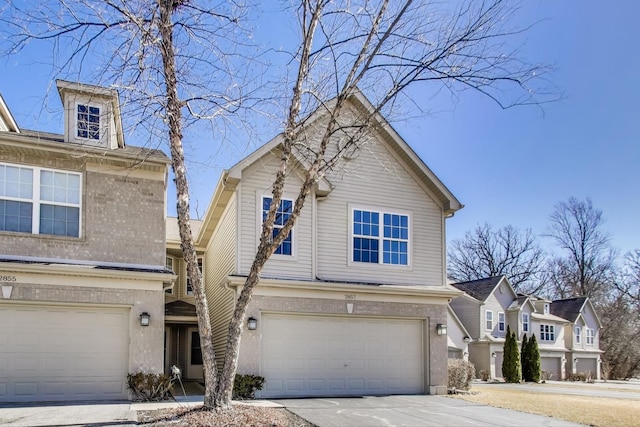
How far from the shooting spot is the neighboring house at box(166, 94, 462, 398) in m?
14.1

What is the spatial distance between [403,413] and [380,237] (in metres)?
5.69

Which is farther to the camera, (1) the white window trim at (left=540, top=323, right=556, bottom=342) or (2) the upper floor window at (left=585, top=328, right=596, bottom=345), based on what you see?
(2) the upper floor window at (left=585, top=328, right=596, bottom=345)

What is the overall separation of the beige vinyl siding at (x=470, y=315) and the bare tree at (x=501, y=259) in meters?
14.8

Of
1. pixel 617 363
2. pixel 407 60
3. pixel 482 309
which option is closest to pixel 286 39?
pixel 407 60

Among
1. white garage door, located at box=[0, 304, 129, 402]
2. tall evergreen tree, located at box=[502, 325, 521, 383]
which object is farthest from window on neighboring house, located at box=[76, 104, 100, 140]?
tall evergreen tree, located at box=[502, 325, 521, 383]

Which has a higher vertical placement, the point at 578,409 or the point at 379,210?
the point at 379,210

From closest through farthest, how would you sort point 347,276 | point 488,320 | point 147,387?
1. point 147,387
2. point 347,276
3. point 488,320

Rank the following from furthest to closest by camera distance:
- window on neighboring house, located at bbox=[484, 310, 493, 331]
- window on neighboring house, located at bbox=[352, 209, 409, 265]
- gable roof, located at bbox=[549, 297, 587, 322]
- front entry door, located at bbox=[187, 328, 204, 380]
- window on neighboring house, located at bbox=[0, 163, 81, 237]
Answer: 1. gable roof, located at bbox=[549, 297, 587, 322]
2. window on neighboring house, located at bbox=[484, 310, 493, 331]
3. front entry door, located at bbox=[187, 328, 204, 380]
4. window on neighboring house, located at bbox=[352, 209, 409, 265]
5. window on neighboring house, located at bbox=[0, 163, 81, 237]

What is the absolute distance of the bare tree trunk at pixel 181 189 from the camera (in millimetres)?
9898

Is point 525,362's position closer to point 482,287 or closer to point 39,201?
point 482,287

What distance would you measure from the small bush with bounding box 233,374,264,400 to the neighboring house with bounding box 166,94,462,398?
0.24 meters

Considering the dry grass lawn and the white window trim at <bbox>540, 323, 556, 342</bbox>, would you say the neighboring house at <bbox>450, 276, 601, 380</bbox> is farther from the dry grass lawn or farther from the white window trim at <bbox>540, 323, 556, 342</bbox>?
the dry grass lawn

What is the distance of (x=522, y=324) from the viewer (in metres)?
33.4

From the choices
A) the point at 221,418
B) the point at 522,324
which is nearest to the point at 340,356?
the point at 221,418
